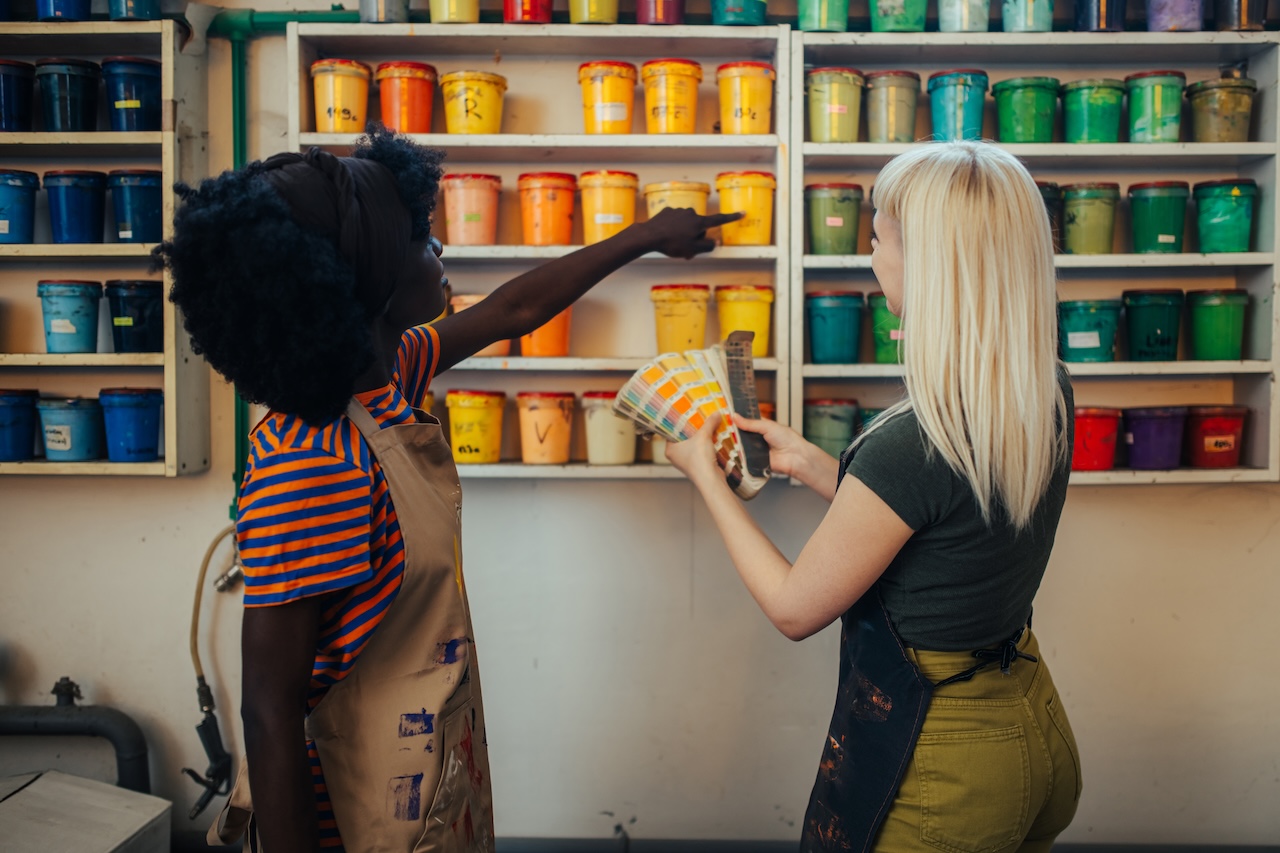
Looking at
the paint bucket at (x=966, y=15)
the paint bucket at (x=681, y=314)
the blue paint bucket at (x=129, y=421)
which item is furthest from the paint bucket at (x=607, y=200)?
the blue paint bucket at (x=129, y=421)

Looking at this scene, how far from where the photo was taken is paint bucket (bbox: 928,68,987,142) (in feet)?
6.86

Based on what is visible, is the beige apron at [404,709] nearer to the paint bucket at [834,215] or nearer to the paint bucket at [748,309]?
the paint bucket at [748,309]

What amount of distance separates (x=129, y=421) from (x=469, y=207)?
96 cm

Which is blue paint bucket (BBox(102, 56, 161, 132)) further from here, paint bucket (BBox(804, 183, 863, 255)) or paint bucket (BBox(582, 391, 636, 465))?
paint bucket (BBox(804, 183, 863, 255))

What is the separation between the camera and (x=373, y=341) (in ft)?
3.92

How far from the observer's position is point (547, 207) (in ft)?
7.02

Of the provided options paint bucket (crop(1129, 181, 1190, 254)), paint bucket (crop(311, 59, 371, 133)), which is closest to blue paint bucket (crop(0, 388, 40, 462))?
paint bucket (crop(311, 59, 371, 133))

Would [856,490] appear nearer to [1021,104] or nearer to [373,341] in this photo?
[373,341]

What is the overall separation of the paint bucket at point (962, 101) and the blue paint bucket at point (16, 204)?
2121 mm

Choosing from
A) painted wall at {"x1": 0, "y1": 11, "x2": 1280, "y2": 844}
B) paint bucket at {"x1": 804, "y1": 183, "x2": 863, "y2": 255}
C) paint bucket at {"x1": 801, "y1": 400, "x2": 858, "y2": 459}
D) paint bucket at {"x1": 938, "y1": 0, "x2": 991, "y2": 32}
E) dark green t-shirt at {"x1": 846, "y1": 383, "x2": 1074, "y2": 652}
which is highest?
paint bucket at {"x1": 938, "y1": 0, "x2": 991, "y2": 32}

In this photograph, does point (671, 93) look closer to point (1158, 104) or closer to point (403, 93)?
point (403, 93)

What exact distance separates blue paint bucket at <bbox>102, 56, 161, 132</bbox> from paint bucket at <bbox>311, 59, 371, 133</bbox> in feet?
1.31

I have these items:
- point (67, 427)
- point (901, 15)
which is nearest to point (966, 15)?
point (901, 15)

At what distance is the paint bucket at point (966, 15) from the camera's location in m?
2.09
